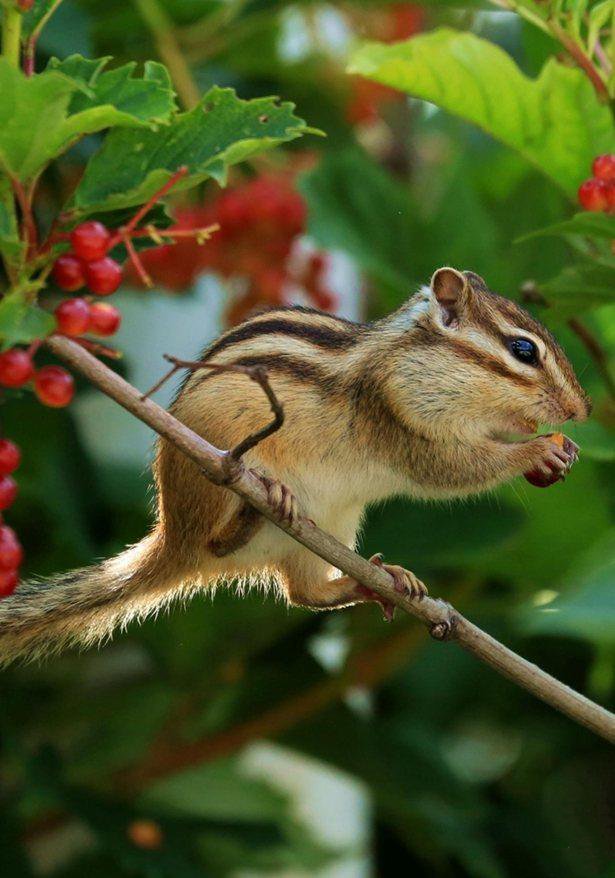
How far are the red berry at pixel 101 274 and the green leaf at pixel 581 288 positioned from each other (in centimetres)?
43

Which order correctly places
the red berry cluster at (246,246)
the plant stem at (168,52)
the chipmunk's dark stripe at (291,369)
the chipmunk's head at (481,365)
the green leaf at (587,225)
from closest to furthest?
1. the green leaf at (587,225)
2. the chipmunk's dark stripe at (291,369)
3. the chipmunk's head at (481,365)
4. the plant stem at (168,52)
5. the red berry cluster at (246,246)

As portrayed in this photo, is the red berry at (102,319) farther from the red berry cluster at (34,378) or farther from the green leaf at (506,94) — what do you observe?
the green leaf at (506,94)

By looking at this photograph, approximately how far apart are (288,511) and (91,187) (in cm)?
29

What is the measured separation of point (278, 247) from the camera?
1967 mm

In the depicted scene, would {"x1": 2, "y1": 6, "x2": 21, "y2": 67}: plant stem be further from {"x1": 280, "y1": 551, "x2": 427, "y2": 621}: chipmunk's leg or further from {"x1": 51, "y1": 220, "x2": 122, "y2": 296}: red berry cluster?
{"x1": 280, "y1": 551, "x2": 427, "y2": 621}: chipmunk's leg

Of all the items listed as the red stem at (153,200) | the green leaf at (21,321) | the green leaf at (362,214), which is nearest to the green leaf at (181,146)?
the red stem at (153,200)

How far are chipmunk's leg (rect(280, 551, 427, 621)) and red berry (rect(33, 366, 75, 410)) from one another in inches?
17.6

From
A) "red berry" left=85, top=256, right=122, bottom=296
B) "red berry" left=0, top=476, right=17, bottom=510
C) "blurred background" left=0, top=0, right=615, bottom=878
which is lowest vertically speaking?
"blurred background" left=0, top=0, right=615, bottom=878

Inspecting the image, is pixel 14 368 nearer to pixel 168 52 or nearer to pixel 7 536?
pixel 7 536

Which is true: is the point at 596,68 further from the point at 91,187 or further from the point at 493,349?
the point at 91,187

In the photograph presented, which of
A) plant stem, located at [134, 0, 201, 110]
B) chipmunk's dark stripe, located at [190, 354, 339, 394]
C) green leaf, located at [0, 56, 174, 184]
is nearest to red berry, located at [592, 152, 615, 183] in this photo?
chipmunk's dark stripe, located at [190, 354, 339, 394]

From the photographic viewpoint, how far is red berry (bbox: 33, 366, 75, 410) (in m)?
1.00

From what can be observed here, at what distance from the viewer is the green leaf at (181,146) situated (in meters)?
1.03

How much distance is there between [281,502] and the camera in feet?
3.69
